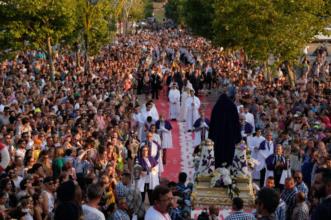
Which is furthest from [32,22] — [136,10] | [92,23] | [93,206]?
[136,10]

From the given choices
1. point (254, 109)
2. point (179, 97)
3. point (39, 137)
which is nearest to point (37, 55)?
point (179, 97)

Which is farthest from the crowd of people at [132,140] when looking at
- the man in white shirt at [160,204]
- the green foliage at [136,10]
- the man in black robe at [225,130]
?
the green foliage at [136,10]

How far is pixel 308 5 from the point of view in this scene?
2878 cm

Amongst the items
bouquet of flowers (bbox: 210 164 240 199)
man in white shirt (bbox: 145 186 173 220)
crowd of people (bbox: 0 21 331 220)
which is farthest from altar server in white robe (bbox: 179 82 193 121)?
man in white shirt (bbox: 145 186 173 220)

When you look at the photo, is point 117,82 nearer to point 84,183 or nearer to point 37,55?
point 37,55

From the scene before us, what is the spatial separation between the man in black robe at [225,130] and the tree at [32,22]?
684 inches

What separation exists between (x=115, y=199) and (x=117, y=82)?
1874cm

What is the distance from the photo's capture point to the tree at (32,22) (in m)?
29.5

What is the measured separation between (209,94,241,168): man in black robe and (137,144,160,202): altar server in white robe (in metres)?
3.01

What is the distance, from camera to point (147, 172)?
16.2 m

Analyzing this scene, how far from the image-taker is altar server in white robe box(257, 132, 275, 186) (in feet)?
58.3

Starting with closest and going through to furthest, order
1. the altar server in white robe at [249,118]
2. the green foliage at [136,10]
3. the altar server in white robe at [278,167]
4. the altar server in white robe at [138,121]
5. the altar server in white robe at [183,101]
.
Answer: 1. the altar server in white robe at [278,167]
2. the altar server in white robe at [138,121]
3. the altar server in white robe at [249,118]
4. the altar server in white robe at [183,101]
5. the green foliage at [136,10]

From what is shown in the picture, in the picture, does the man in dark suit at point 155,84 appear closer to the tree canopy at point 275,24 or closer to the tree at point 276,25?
the tree canopy at point 275,24

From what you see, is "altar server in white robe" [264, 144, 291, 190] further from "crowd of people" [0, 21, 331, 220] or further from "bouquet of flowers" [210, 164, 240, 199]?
"bouquet of flowers" [210, 164, 240, 199]
